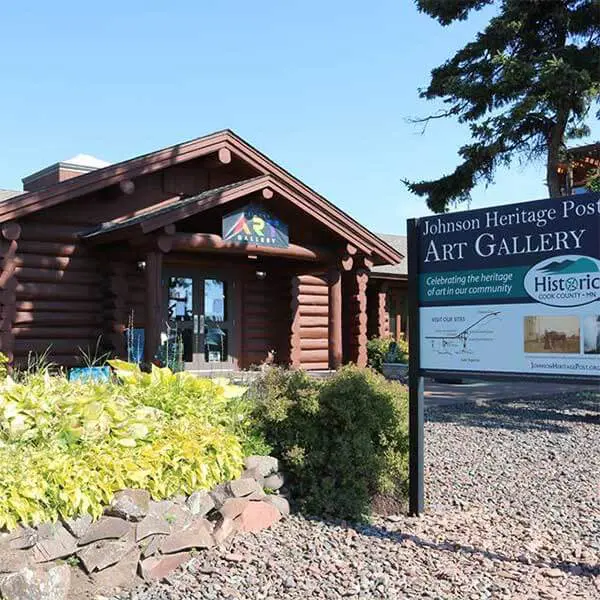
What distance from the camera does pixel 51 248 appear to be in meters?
12.4

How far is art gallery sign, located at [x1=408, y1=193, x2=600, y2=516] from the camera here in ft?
16.4

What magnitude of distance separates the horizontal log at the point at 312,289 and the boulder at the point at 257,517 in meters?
10.9

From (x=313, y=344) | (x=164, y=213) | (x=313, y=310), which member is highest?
(x=164, y=213)

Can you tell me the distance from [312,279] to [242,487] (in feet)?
37.4

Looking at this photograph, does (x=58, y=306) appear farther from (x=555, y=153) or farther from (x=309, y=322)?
(x=555, y=153)

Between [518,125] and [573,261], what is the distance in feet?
34.8

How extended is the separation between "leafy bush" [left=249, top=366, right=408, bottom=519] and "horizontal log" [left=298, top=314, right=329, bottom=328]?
1001 cm

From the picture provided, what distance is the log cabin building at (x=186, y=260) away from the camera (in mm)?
11844

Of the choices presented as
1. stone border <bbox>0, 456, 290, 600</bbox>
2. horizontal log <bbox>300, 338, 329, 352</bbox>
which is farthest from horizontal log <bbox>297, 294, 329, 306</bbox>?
stone border <bbox>0, 456, 290, 600</bbox>

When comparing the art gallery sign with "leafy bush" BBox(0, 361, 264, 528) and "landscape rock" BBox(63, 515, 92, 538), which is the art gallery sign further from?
"landscape rock" BBox(63, 515, 92, 538)

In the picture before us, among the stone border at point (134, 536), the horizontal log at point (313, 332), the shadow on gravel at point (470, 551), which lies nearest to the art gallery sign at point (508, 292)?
the shadow on gravel at point (470, 551)

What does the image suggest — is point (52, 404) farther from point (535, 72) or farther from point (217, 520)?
point (535, 72)

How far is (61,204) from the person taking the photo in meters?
12.5

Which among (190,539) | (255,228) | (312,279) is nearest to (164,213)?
(255,228)
